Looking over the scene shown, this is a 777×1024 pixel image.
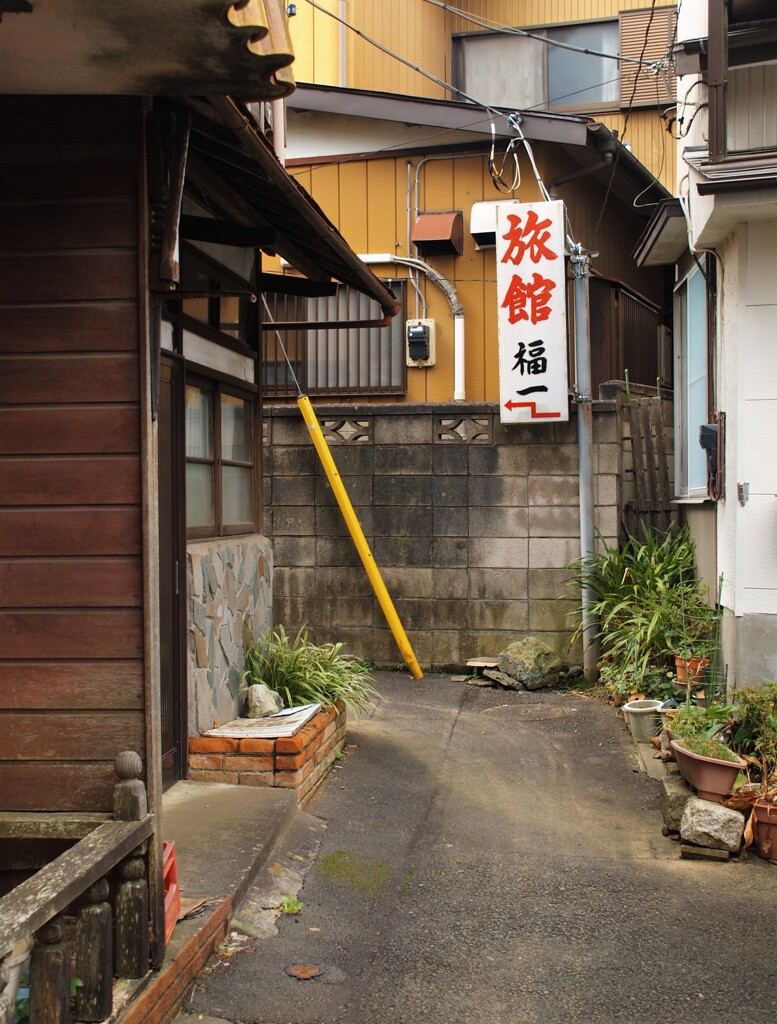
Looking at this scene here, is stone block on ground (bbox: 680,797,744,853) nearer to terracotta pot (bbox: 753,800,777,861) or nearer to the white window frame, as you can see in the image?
terracotta pot (bbox: 753,800,777,861)

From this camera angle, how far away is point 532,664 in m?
9.84

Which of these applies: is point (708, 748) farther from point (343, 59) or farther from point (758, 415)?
point (343, 59)

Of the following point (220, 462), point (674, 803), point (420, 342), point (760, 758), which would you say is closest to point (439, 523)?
point (420, 342)

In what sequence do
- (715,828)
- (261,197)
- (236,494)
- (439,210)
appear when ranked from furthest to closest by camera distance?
(439,210) → (236,494) → (715,828) → (261,197)

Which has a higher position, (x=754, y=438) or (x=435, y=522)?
(x=754, y=438)

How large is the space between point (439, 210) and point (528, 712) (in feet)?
20.7

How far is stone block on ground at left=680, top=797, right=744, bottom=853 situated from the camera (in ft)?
18.5

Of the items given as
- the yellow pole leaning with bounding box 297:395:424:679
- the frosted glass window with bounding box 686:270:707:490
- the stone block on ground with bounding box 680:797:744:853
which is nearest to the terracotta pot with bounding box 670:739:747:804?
the stone block on ground with bounding box 680:797:744:853

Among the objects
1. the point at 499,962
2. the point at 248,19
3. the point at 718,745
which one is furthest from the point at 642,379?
the point at 248,19

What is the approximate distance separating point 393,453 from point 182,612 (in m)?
4.80

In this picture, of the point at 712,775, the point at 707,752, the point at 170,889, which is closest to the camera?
the point at 170,889

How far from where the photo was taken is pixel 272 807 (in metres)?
5.65

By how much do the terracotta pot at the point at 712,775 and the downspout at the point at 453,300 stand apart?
6408mm

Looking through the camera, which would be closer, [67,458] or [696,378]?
[67,458]
